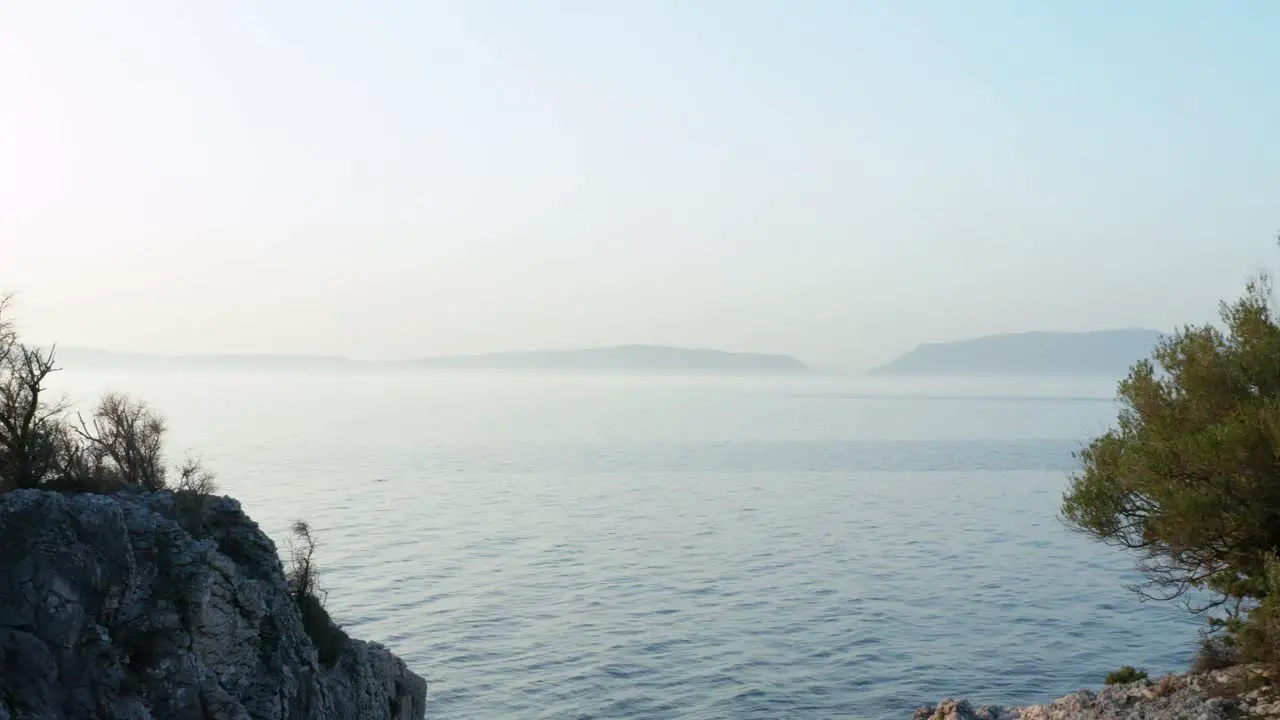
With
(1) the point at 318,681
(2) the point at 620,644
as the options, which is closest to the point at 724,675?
(2) the point at 620,644

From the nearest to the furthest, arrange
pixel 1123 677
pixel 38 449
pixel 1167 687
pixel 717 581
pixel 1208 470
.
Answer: pixel 1208 470 → pixel 1167 687 → pixel 38 449 → pixel 1123 677 → pixel 717 581

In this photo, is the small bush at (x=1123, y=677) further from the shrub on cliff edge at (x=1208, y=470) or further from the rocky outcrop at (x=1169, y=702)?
the shrub on cliff edge at (x=1208, y=470)

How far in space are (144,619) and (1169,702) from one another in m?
24.8

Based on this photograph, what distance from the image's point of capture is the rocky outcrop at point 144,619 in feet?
72.5

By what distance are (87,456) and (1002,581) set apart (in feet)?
145

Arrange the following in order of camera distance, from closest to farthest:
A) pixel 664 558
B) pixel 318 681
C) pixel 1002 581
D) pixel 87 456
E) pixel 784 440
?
pixel 318 681
pixel 87 456
pixel 1002 581
pixel 664 558
pixel 784 440

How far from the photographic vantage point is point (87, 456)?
36.9 meters

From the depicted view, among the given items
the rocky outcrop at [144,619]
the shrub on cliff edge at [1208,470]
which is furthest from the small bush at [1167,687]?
the rocky outcrop at [144,619]

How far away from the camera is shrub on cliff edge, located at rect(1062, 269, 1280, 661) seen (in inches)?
837

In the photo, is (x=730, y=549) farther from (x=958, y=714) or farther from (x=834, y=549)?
(x=958, y=714)

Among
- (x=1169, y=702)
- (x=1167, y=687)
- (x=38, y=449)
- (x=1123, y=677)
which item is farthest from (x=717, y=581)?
(x=38, y=449)

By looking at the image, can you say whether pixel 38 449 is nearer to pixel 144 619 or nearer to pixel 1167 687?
pixel 144 619

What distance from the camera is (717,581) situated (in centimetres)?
5528

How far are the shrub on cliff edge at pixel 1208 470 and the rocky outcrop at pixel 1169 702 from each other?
1.24 metres
